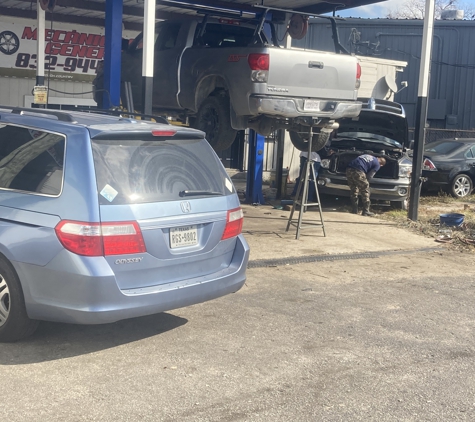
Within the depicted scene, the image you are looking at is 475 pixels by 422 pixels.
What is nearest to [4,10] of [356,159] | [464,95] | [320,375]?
[356,159]

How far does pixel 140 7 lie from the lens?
17.1 m

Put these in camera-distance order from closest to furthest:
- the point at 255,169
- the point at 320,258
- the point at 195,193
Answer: the point at 195,193 < the point at 320,258 < the point at 255,169

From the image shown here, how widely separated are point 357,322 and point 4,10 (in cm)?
1523

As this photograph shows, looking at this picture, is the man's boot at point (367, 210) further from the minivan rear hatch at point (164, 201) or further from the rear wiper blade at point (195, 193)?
the rear wiper blade at point (195, 193)

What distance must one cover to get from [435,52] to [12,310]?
90.3ft

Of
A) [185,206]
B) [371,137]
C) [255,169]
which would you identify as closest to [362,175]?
[371,137]

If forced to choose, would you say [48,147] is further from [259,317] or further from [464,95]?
[464,95]

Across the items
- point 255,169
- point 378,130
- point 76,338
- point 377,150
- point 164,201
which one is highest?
point 378,130

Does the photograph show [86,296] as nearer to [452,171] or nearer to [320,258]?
[320,258]

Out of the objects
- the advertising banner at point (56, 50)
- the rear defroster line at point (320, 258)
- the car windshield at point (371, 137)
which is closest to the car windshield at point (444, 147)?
the car windshield at point (371, 137)

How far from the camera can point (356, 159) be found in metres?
13.1

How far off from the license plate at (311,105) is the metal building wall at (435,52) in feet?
65.1

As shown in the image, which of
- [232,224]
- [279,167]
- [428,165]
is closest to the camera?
[232,224]

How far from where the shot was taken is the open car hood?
14133 millimetres
